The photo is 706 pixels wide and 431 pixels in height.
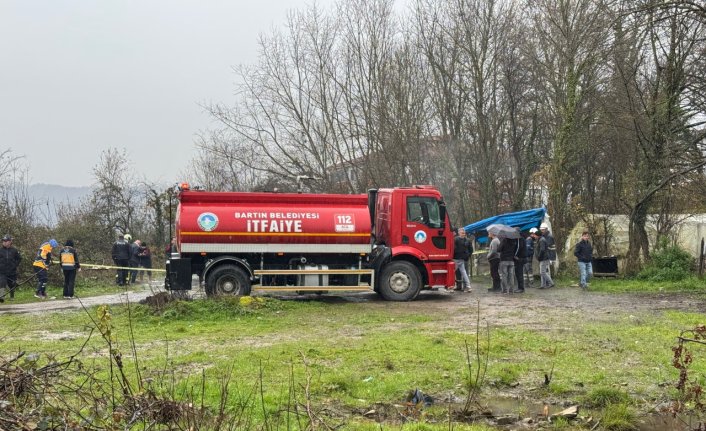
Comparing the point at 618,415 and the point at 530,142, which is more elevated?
the point at 530,142

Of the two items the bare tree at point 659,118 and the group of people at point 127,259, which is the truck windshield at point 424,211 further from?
the group of people at point 127,259

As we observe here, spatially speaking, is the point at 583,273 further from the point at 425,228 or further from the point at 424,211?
the point at 424,211

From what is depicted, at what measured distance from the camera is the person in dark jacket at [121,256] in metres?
21.8

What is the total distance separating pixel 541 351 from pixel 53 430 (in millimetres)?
6987

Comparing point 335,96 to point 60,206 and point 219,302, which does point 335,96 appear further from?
point 219,302

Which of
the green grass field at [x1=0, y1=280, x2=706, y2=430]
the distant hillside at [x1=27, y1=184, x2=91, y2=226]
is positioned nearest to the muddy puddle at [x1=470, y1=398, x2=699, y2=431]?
the green grass field at [x1=0, y1=280, x2=706, y2=430]

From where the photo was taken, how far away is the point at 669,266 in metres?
19.5

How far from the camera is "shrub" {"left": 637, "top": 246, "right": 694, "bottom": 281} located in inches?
753

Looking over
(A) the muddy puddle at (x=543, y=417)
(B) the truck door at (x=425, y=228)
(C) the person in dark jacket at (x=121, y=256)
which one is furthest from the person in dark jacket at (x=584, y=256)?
(C) the person in dark jacket at (x=121, y=256)

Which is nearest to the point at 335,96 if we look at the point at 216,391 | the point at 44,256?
the point at 44,256

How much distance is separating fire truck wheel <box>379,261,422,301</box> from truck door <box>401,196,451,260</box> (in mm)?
617

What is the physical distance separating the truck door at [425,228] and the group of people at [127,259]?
9.60 meters

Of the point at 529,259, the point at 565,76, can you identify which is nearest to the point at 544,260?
the point at 529,259

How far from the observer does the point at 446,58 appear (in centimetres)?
2769
